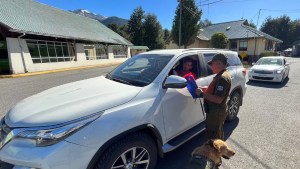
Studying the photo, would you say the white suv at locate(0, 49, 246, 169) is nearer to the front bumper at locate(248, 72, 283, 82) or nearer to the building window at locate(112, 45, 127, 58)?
the front bumper at locate(248, 72, 283, 82)

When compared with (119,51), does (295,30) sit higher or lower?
higher

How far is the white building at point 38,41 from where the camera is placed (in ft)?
49.2

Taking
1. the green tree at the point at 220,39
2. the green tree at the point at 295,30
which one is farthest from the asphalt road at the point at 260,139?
the green tree at the point at 295,30

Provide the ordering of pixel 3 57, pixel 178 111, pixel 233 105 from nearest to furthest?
pixel 178 111, pixel 233 105, pixel 3 57

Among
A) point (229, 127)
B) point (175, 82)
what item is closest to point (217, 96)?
point (175, 82)

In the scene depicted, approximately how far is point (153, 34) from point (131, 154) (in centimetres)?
4646

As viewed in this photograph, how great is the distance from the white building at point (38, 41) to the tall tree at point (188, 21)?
42.9ft

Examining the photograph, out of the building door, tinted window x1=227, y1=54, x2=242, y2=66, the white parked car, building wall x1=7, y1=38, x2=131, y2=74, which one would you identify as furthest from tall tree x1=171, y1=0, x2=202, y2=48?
tinted window x1=227, y1=54, x2=242, y2=66

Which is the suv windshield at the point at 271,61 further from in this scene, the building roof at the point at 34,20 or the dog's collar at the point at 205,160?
the building roof at the point at 34,20

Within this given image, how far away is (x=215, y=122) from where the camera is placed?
2.79 m

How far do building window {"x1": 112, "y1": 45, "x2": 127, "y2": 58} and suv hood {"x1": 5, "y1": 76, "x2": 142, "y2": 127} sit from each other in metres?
28.7

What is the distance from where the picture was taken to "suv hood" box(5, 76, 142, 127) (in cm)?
200

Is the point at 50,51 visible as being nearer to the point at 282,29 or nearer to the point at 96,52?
the point at 96,52

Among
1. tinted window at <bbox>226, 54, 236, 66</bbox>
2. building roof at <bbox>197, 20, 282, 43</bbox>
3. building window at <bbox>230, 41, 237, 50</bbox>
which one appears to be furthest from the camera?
building window at <bbox>230, 41, 237, 50</bbox>
